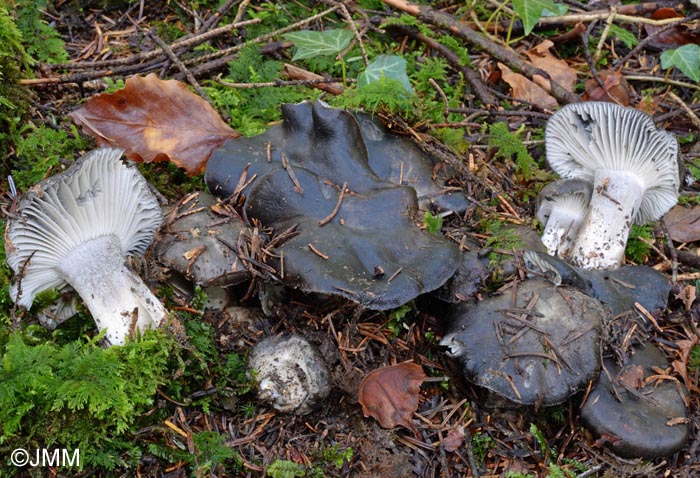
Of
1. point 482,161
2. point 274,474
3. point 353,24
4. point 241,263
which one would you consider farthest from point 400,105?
point 274,474

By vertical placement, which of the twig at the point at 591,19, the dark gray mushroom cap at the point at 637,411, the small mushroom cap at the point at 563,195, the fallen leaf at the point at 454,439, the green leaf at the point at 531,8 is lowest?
the fallen leaf at the point at 454,439

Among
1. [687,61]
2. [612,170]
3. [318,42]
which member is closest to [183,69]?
[318,42]

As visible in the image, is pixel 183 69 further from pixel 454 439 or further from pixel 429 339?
pixel 454 439

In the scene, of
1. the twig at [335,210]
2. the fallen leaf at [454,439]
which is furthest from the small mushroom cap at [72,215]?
the fallen leaf at [454,439]

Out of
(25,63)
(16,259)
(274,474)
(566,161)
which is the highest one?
(25,63)

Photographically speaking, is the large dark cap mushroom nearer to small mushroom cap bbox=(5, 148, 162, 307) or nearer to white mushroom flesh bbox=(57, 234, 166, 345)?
small mushroom cap bbox=(5, 148, 162, 307)

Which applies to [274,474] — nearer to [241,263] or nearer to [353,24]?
[241,263]

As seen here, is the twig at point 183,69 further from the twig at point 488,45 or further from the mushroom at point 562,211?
the mushroom at point 562,211
